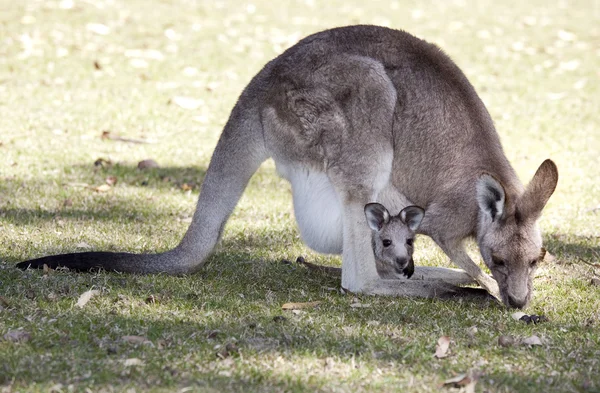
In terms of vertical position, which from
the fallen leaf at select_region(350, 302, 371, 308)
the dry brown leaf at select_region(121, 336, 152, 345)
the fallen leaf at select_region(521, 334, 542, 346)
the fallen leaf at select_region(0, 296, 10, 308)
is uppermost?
the fallen leaf at select_region(521, 334, 542, 346)

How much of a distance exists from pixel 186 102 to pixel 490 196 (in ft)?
15.2

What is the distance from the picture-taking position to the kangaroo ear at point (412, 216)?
4.21 metres

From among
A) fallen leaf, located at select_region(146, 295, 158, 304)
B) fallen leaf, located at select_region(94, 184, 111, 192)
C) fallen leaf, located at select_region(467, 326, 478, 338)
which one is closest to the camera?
fallen leaf, located at select_region(467, 326, 478, 338)

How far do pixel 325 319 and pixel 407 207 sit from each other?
795mm

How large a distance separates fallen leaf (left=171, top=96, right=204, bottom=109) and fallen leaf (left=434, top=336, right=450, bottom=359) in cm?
501

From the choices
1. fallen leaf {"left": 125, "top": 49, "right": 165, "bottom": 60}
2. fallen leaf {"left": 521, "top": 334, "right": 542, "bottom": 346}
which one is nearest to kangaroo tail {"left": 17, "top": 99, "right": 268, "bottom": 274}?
fallen leaf {"left": 521, "top": 334, "right": 542, "bottom": 346}

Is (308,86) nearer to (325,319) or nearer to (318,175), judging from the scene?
(318,175)

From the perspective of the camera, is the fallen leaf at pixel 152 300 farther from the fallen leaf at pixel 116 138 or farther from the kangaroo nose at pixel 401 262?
the fallen leaf at pixel 116 138

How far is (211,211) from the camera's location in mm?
4172

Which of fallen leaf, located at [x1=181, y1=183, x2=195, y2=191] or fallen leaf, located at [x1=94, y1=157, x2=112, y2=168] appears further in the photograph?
fallen leaf, located at [x1=94, y1=157, x2=112, y2=168]

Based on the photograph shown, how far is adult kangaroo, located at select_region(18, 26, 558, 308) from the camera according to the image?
13.4 feet

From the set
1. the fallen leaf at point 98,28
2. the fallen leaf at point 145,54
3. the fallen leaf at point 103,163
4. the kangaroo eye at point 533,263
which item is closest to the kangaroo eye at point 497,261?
the kangaroo eye at point 533,263

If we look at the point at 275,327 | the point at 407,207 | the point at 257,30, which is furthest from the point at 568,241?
the point at 257,30

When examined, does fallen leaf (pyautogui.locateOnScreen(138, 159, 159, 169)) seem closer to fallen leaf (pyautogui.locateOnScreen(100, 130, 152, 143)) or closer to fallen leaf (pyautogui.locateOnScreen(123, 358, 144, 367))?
fallen leaf (pyautogui.locateOnScreen(100, 130, 152, 143))
